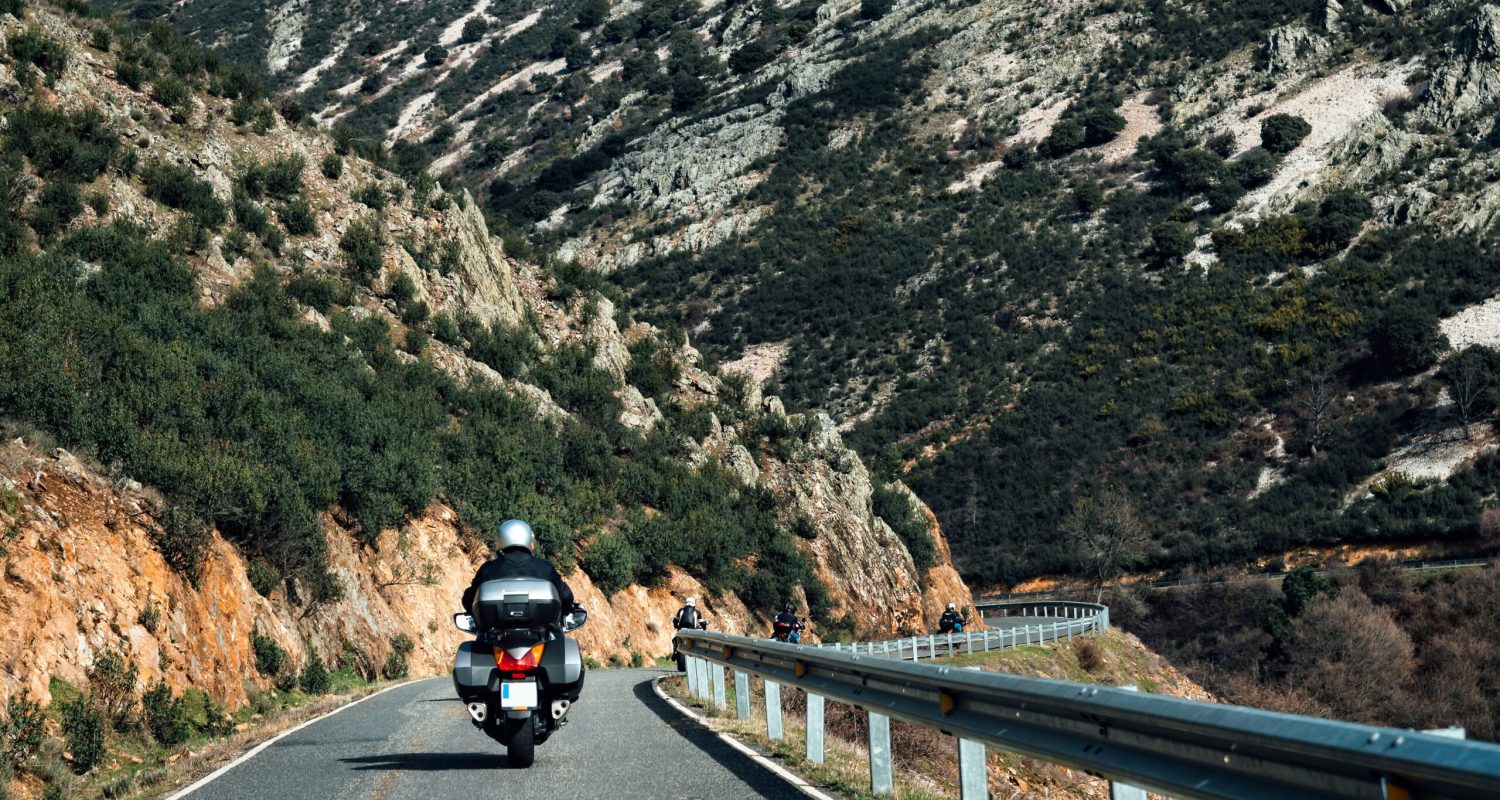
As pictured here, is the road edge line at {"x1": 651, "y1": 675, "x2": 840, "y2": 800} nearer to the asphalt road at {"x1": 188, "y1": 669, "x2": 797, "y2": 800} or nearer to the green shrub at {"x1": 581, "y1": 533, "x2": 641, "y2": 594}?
the asphalt road at {"x1": 188, "y1": 669, "x2": 797, "y2": 800}

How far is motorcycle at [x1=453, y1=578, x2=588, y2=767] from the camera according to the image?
966 centimetres

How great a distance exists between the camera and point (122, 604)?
49.2 feet

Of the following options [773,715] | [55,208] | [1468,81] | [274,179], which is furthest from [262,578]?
[1468,81]

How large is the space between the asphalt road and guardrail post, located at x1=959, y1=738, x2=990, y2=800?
1643 millimetres

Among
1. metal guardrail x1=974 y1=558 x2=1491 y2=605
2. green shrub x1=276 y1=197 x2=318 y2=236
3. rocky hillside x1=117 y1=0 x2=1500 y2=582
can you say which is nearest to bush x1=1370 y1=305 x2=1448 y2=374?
rocky hillside x1=117 y1=0 x2=1500 y2=582

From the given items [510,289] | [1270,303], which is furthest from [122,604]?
[1270,303]

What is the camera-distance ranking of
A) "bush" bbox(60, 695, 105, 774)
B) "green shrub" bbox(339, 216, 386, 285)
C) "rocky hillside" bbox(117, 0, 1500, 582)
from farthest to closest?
"rocky hillside" bbox(117, 0, 1500, 582), "green shrub" bbox(339, 216, 386, 285), "bush" bbox(60, 695, 105, 774)

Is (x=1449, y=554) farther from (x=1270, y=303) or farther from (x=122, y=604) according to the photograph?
(x=122, y=604)

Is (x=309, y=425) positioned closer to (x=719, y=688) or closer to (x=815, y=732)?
(x=719, y=688)

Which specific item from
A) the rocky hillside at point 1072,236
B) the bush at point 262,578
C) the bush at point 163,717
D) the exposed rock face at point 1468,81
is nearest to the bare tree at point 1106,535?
the rocky hillside at point 1072,236

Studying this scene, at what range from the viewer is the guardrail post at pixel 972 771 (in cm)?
739

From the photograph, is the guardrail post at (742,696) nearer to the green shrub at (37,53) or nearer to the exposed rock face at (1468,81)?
the green shrub at (37,53)

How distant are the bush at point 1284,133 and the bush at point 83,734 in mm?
100642

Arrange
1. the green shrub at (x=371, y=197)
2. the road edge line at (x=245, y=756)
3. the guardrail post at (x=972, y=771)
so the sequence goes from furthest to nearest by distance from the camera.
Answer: the green shrub at (x=371, y=197) < the road edge line at (x=245, y=756) < the guardrail post at (x=972, y=771)
